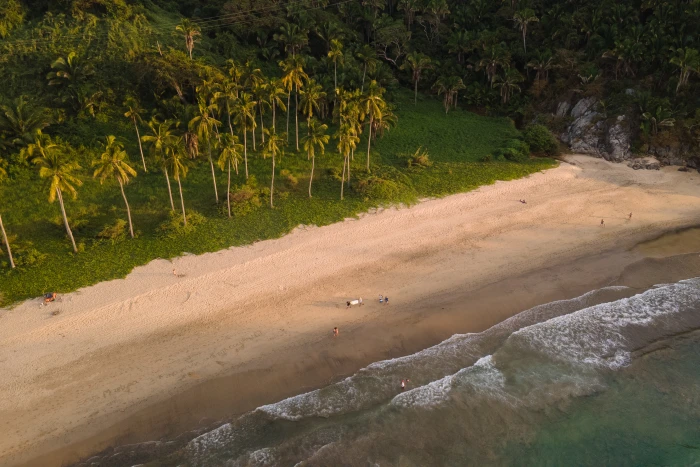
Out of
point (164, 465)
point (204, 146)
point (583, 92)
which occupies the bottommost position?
point (164, 465)

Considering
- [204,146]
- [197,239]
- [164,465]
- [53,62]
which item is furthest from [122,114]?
[164,465]

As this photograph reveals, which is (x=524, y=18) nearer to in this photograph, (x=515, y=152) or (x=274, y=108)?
(x=515, y=152)

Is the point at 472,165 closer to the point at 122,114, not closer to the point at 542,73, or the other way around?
the point at 542,73

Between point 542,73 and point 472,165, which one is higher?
point 542,73

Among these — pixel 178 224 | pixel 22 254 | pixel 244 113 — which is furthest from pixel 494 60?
pixel 22 254

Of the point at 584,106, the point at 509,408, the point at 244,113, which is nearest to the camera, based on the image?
the point at 509,408

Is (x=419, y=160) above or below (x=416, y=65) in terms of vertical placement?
below
